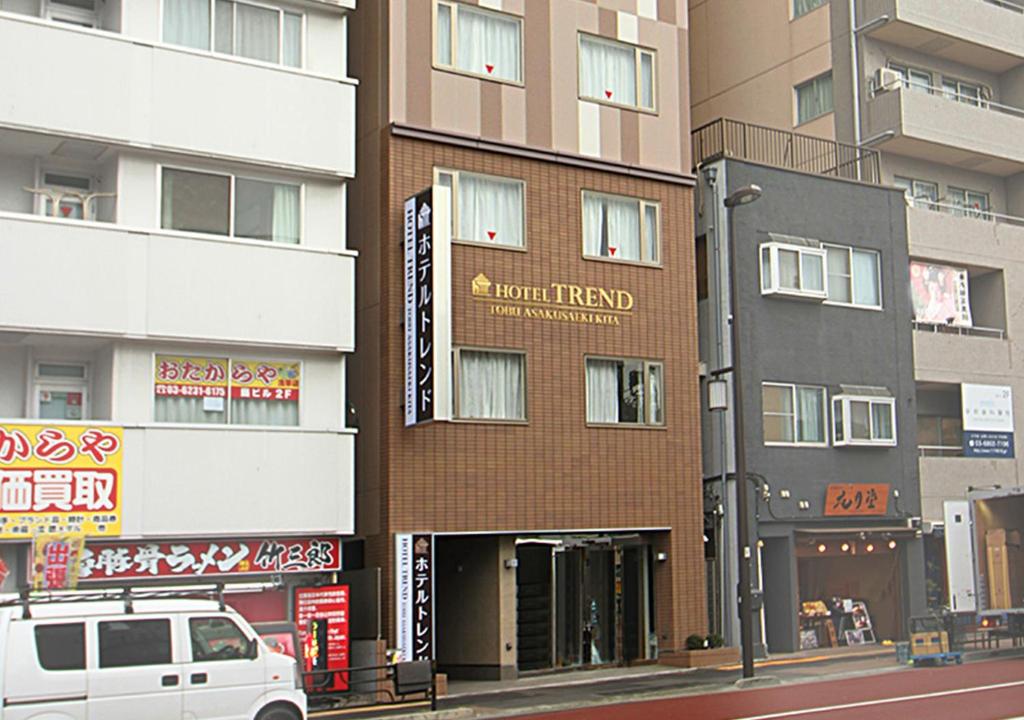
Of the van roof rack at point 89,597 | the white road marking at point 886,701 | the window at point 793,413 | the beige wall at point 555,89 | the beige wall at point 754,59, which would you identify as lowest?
the white road marking at point 886,701

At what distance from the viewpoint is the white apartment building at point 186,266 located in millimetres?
22766

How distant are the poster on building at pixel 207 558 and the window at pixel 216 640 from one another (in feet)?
18.8

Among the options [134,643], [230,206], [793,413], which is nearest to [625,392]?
[793,413]

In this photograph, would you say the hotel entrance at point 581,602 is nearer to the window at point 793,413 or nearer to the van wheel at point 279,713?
the window at point 793,413

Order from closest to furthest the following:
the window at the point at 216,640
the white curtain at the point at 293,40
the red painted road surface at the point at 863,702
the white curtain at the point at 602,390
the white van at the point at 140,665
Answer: the white van at the point at 140,665, the window at the point at 216,640, the red painted road surface at the point at 863,702, the white curtain at the point at 293,40, the white curtain at the point at 602,390

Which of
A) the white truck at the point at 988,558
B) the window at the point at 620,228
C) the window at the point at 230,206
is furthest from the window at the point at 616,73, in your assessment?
the white truck at the point at 988,558

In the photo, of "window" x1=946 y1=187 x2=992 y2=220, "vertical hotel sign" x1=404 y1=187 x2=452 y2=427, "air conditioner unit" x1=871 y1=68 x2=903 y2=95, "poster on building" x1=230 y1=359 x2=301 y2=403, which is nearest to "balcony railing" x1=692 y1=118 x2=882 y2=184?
"air conditioner unit" x1=871 y1=68 x2=903 y2=95

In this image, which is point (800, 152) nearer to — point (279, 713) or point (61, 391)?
point (61, 391)

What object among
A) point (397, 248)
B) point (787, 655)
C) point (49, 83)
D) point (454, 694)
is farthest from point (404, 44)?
point (787, 655)

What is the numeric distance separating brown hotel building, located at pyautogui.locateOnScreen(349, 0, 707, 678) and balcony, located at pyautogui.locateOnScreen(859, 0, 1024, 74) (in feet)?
28.0

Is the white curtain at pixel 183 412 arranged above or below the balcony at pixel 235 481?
above

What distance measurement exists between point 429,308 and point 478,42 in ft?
21.0

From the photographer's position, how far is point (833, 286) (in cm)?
3375

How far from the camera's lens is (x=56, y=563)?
20312 millimetres
